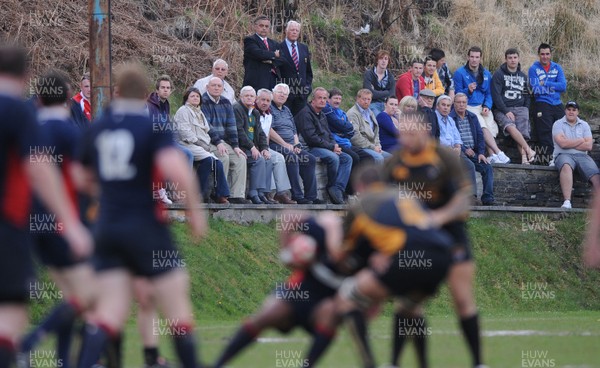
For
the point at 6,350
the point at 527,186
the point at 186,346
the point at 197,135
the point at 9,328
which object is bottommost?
the point at 186,346

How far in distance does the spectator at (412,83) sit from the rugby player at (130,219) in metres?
14.7

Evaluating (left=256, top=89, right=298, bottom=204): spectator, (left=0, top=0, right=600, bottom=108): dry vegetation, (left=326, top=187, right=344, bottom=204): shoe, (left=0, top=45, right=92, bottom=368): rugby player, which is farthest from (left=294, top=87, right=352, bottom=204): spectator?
(left=0, top=45, right=92, bottom=368): rugby player

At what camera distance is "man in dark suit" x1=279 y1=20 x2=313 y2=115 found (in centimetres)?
2159

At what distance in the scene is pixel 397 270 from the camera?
9.41 m

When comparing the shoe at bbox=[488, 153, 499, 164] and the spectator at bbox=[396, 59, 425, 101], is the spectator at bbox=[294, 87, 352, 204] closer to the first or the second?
the spectator at bbox=[396, 59, 425, 101]

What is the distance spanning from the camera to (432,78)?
2377 cm

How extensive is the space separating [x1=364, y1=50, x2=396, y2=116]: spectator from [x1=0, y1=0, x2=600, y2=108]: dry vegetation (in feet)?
10.6

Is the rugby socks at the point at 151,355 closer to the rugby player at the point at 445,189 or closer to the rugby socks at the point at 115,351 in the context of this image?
the rugby socks at the point at 115,351

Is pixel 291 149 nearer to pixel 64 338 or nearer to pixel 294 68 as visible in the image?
pixel 294 68

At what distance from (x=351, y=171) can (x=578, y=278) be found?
531 cm

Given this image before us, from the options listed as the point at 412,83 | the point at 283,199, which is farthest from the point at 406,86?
the point at 283,199

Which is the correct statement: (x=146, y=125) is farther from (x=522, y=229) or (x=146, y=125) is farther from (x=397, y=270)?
(x=522, y=229)

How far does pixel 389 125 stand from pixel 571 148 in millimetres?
4810

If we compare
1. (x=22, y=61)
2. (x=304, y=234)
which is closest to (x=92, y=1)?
(x=304, y=234)
